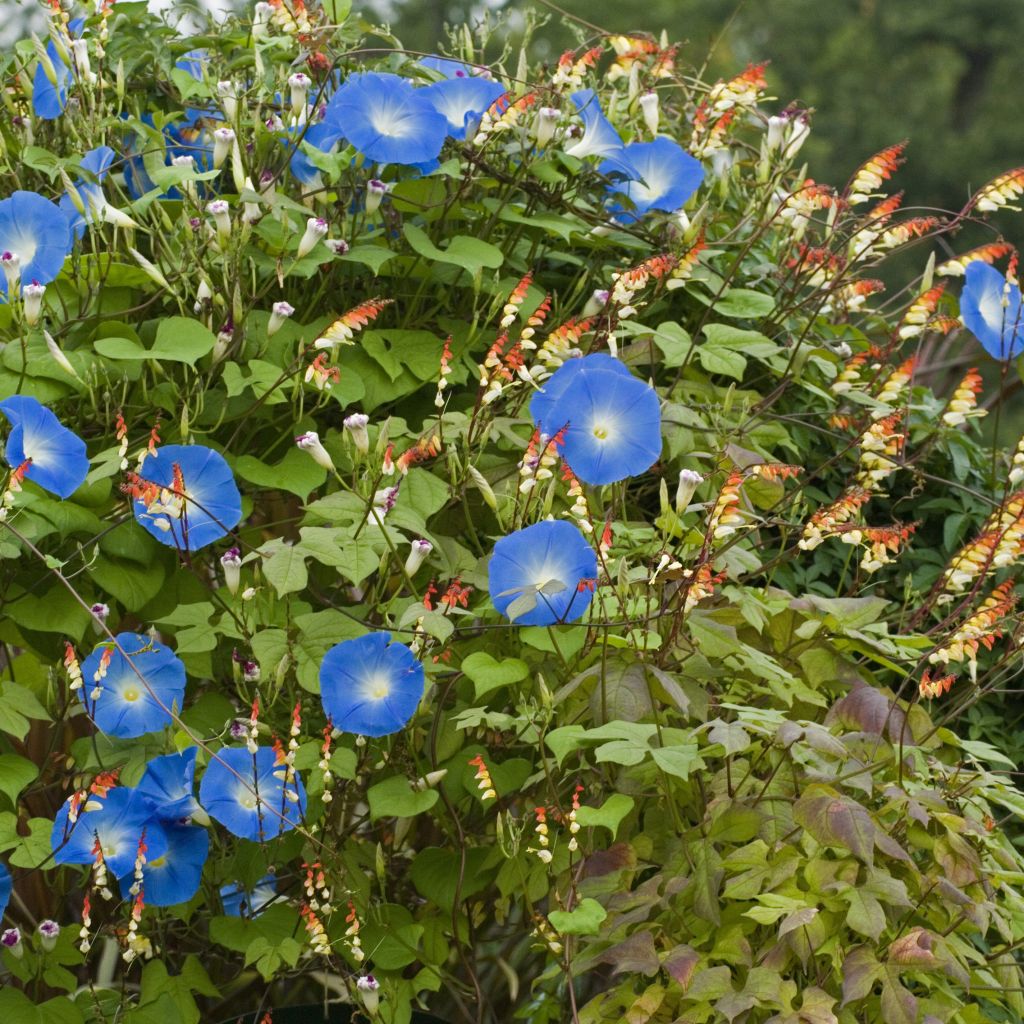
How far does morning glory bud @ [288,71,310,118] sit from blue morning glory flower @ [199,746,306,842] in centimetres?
79

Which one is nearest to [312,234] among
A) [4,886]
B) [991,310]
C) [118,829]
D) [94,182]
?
[94,182]

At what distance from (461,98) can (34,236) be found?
0.58m

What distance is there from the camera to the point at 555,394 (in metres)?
1.63

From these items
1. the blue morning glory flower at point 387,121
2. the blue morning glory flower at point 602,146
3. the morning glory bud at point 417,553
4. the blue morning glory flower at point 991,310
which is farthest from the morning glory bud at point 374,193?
the blue morning glory flower at point 991,310

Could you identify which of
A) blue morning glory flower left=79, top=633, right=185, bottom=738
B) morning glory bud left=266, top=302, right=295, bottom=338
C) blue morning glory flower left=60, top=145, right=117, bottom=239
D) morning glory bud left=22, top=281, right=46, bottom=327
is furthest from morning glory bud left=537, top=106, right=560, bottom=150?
blue morning glory flower left=79, top=633, right=185, bottom=738

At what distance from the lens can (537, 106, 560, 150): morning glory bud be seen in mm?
1877

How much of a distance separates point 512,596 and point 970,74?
18.1 metres

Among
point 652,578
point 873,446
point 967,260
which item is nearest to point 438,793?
point 652,578

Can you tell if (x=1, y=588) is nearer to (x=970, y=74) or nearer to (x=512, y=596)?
(x=512, y=596)

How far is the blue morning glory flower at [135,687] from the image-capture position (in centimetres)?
168

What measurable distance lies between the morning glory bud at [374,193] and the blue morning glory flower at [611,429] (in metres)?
0.40

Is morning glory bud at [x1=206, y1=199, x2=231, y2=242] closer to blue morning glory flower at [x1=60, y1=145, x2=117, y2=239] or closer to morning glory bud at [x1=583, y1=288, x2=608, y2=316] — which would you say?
blue morning glory flower at [x1=60, y1=145, x2=117, y2=239]

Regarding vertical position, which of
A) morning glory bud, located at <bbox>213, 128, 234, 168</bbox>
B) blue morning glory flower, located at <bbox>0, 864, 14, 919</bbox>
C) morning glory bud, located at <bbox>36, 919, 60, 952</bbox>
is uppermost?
morning glory bud, located at <bbox>213, 128, 234, 168</bbox>

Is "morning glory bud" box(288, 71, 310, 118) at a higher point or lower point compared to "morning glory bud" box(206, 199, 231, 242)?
higher
